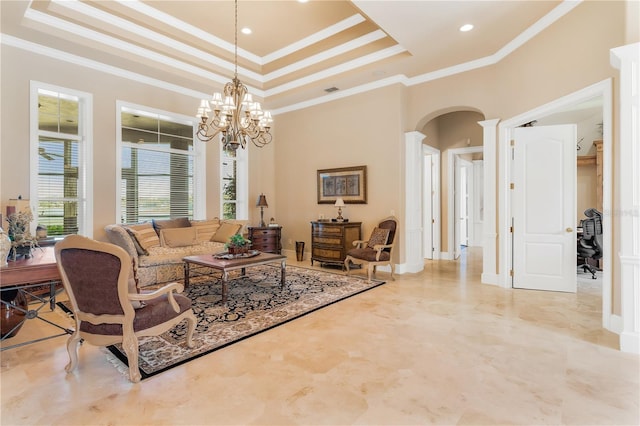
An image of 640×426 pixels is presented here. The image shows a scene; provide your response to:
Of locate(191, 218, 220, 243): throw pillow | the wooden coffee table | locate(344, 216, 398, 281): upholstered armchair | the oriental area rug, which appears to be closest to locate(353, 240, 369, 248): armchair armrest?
locate(344, 216, 398, 281): upholstered armchair

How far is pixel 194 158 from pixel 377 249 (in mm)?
4250

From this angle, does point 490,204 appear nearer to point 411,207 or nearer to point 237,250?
point 411,207

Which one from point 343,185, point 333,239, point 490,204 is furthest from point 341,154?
point 490,204

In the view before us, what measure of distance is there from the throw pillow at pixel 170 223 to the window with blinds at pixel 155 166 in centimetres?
40

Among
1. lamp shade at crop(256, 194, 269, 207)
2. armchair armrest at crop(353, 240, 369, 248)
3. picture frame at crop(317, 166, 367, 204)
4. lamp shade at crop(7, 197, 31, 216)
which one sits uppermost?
picture frame at crop(317, 166, 367, 204)

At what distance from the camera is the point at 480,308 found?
4.02 meters

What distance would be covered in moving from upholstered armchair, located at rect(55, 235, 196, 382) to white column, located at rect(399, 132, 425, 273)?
4568 millimetres

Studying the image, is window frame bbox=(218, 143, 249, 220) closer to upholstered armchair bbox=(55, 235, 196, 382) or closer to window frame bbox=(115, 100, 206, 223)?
window frame bbox=(115, 100, 206, 223)

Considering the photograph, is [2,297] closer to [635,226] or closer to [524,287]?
[635,226]

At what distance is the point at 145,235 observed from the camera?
551 cm

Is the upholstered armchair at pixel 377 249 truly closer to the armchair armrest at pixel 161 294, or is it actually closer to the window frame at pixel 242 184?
the window frame at pixel 242 184

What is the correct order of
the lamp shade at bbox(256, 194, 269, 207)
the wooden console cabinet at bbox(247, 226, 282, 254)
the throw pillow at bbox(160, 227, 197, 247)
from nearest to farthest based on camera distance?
1. the throw pillow at bbox(160, 227, 197, 247)
2. the wooden console cabinet at bbox(247, 226, 282, 254)
3. the lamp shade at bbox(256, 194, 269, 207)

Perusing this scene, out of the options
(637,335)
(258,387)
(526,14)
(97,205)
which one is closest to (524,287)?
(637,335)

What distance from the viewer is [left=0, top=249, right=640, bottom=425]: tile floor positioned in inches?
78.8
